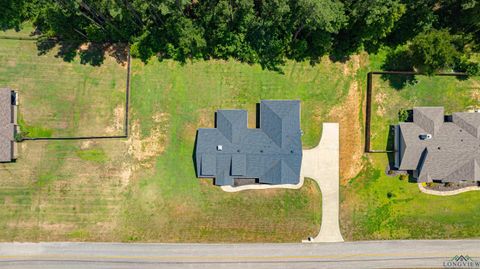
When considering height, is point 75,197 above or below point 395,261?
above

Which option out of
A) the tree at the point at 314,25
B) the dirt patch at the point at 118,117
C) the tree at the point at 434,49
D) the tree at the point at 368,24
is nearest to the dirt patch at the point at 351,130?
the tree at the point at 368,24

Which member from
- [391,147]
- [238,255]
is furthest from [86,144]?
[391,147]

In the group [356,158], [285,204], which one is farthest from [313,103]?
[285,204]

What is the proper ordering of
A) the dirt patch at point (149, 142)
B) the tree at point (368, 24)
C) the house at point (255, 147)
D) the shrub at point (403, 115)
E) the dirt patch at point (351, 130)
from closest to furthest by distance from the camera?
the tree at point (368, 24) → the house at point (255, 147) → the dirt patch at point (149, 142) → the shrub at point (403, 115) → the dirt patch at point (351, 130)

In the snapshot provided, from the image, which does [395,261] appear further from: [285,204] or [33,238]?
[33,238]

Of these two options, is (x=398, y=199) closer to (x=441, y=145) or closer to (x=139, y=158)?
(x=441, y=145)

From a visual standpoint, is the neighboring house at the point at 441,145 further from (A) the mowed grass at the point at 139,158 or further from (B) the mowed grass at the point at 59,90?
(B) the mowed grass at the point at 59,90
